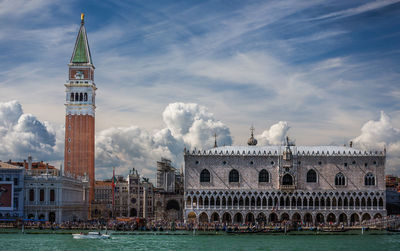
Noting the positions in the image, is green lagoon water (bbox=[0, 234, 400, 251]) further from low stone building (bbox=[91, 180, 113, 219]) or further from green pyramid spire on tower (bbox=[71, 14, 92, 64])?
green pyramid spire on tower (bbox=[71, 14, 92, 64])

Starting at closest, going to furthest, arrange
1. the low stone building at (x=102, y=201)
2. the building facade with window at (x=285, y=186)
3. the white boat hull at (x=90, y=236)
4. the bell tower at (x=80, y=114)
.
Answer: the white boat hull at (x=90, y=236) < the building facade with window at (x=285, y=186) < the bell tower at (x=80, y=114) < the low stone building at (x=102, y=201)

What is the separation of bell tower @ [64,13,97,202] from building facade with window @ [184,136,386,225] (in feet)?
105

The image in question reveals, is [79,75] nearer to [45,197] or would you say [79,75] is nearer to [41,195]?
[41,195]

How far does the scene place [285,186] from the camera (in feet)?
311

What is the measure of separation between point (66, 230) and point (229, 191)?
23781 millimetres

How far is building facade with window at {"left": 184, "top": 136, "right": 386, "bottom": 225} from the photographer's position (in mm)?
95312

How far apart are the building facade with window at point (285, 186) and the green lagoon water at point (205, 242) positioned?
12.3 metres

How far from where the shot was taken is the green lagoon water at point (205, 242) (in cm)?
6806

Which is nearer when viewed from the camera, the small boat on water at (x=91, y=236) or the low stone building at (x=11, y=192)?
the small boat on water at (x=91, y=236)

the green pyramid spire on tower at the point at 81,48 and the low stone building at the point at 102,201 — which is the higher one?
the green pyramid spire on tower at the point at 81,48

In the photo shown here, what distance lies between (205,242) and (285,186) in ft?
81.8

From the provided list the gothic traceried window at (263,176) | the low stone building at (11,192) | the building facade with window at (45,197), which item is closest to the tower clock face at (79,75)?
the building facade with window at (45,197)

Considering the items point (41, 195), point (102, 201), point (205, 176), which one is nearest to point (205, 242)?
point (205, 176)

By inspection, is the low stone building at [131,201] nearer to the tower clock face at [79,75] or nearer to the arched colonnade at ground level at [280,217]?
the tower clock face at [79,75]
